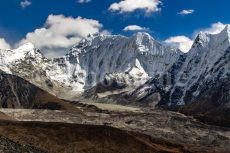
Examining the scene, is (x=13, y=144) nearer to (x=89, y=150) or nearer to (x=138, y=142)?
(x=89, y=150)

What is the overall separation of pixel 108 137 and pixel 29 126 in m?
27.3

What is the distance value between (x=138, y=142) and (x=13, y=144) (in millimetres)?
66906

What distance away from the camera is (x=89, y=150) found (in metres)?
145

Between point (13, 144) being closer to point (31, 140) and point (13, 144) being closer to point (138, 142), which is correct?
A: point (31, 140)

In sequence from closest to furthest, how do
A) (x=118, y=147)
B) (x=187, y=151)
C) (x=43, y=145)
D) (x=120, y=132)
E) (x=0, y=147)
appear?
(x=0, y=147), (x=43, y=145), (x=118, y=147), (x=120, y=132), (x=187, y=151)

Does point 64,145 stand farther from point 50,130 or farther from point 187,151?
point 187,151

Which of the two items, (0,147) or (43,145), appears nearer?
(0,147)

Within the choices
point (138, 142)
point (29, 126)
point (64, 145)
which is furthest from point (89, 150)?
point (29, 126)

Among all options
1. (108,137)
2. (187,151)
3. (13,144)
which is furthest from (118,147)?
(13,144)

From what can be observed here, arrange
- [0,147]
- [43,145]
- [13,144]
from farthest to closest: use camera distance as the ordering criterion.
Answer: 1. [43,145]
2. [13,144]
3. [0,147]

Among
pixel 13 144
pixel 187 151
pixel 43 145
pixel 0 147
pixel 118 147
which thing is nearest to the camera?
pixel 0 147

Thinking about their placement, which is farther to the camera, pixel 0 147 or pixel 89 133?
pixel 89 133

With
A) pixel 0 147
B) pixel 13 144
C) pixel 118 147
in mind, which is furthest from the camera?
pixel 118 147

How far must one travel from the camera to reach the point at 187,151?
594ft
